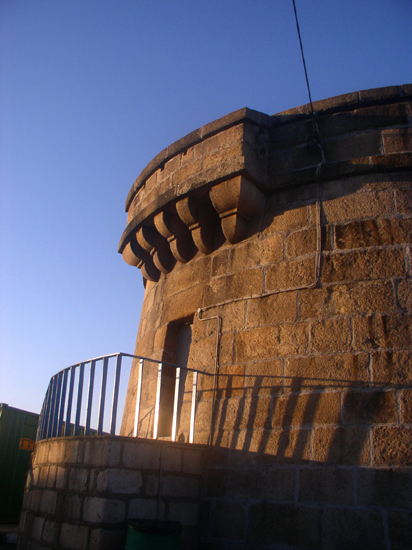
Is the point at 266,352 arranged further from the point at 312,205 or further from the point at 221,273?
the point at 312,205

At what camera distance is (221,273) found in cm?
459

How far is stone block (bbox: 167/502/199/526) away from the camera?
140 inches

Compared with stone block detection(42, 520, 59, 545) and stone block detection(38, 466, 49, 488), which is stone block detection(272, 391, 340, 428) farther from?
stone block detection(38, 466, 49, 488)

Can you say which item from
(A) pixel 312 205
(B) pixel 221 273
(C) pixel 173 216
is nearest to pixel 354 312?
(A) pixel 312 205

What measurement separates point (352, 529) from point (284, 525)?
48cm

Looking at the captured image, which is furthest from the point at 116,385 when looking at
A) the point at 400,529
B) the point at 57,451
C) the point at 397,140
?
the point at 397,140

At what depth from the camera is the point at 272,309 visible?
13.3 feet

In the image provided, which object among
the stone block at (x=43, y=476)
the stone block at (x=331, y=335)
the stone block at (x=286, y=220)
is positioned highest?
the stone block at (x=286, y=220)

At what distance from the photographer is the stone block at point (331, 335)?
3643 millimetres

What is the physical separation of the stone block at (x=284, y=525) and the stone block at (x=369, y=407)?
0.69 metres

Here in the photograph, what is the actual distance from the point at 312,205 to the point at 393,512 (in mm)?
2451

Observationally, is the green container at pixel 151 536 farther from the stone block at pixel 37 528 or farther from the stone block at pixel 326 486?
the stone block at pixel 37 528

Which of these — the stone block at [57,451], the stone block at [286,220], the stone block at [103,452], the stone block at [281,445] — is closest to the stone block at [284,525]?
the stone block at [281,445]

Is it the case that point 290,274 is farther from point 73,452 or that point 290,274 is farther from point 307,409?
point 73,452
